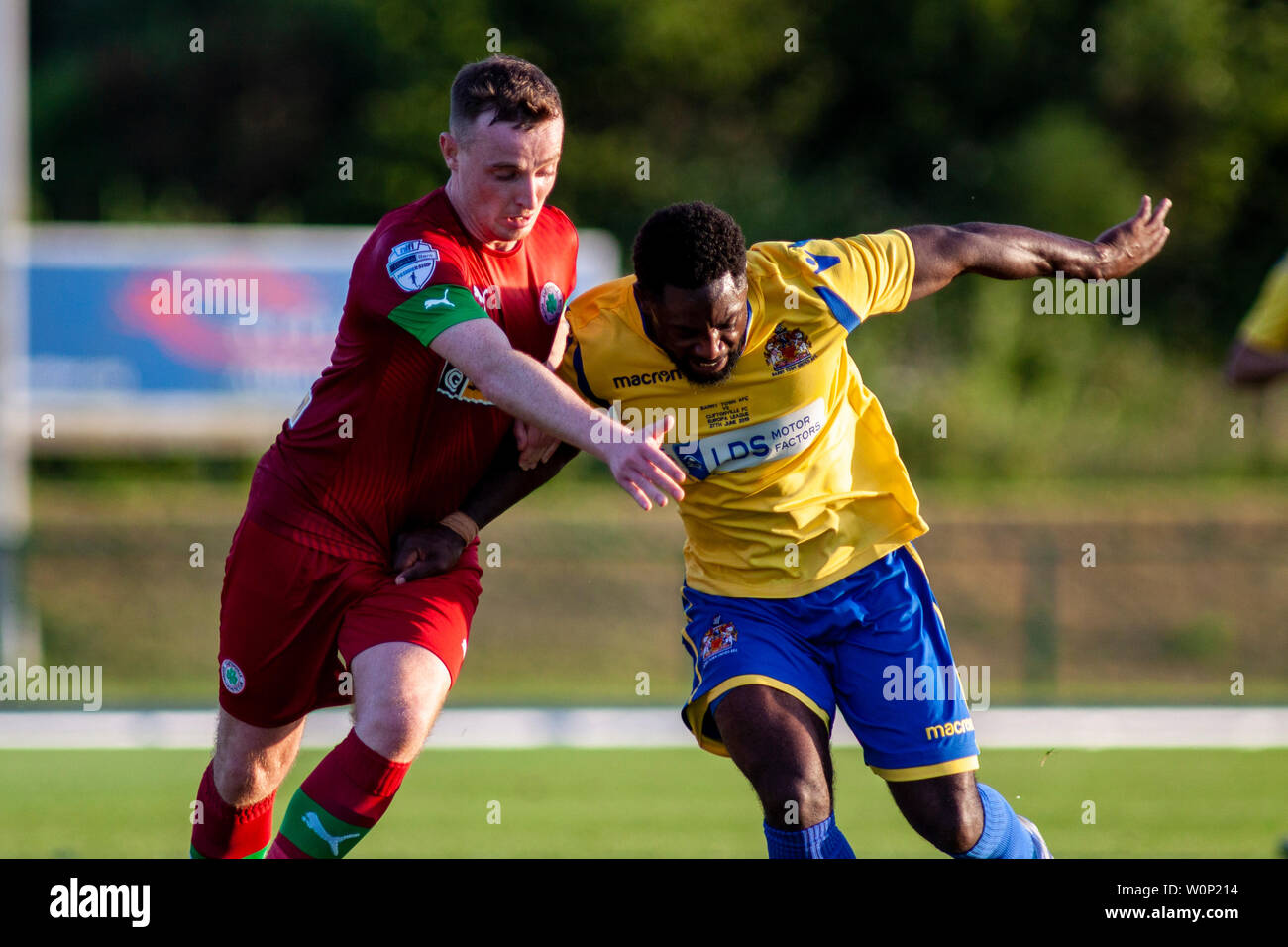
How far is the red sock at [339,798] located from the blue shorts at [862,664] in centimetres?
101

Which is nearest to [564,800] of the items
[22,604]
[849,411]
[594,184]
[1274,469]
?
[849,411]

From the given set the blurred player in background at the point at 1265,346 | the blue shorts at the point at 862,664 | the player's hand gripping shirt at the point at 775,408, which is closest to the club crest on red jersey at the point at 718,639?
the blue shorts at the point at 862,664

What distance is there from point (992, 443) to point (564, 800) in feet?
29.8

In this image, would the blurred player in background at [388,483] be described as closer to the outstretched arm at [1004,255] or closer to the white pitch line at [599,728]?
the outstretched arm at [1004,255]

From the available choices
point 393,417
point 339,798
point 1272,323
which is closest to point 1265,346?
point 1272,323

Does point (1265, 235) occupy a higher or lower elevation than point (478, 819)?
higher

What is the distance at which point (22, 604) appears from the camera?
531 inches

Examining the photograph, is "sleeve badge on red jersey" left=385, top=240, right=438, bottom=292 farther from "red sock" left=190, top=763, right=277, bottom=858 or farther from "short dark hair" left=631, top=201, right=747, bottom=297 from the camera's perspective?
"red sock" left=190, top=763, right=277, bottom=858

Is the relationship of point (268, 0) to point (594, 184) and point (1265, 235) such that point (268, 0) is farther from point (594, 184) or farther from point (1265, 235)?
point (1265, 235)

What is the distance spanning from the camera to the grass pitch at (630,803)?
6891 millimetres

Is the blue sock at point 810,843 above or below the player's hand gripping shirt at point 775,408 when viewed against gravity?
below

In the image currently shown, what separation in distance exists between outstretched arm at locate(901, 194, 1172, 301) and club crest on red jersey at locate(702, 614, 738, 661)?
3.91 feet

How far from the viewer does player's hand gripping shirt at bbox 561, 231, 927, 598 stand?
4996 millimetres

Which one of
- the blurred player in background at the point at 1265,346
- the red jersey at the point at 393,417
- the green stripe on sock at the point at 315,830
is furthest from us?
the blurred player in background at the point at 1265,346
